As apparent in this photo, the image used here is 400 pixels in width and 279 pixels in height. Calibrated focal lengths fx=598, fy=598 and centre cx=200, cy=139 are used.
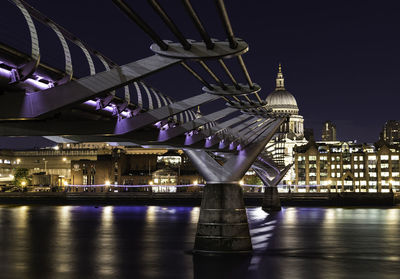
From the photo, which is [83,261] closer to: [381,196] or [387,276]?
[387,276]

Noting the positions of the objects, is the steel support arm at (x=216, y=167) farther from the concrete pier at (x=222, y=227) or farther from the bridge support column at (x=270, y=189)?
the bridge support column at (x=270, y=189)

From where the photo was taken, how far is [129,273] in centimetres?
3328

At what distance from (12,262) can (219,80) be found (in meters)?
21.4

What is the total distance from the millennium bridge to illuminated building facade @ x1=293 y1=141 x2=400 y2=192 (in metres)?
137

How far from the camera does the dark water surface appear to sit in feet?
109

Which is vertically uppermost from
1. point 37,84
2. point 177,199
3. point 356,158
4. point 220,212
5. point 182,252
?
point 356,158

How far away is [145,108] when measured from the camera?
26.1 metres

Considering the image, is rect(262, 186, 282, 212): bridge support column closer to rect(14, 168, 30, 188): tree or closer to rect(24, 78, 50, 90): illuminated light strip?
rect(14, 168, 30, 188): tree

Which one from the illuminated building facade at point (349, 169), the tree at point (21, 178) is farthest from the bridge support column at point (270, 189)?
the tree at point (21, 178)

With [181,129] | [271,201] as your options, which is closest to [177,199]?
[271,201]

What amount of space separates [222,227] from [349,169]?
477 feet

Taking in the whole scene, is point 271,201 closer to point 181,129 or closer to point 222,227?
point 222,227

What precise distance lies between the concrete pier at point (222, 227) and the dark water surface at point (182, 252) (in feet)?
2.42

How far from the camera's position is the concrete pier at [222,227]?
3462cm
